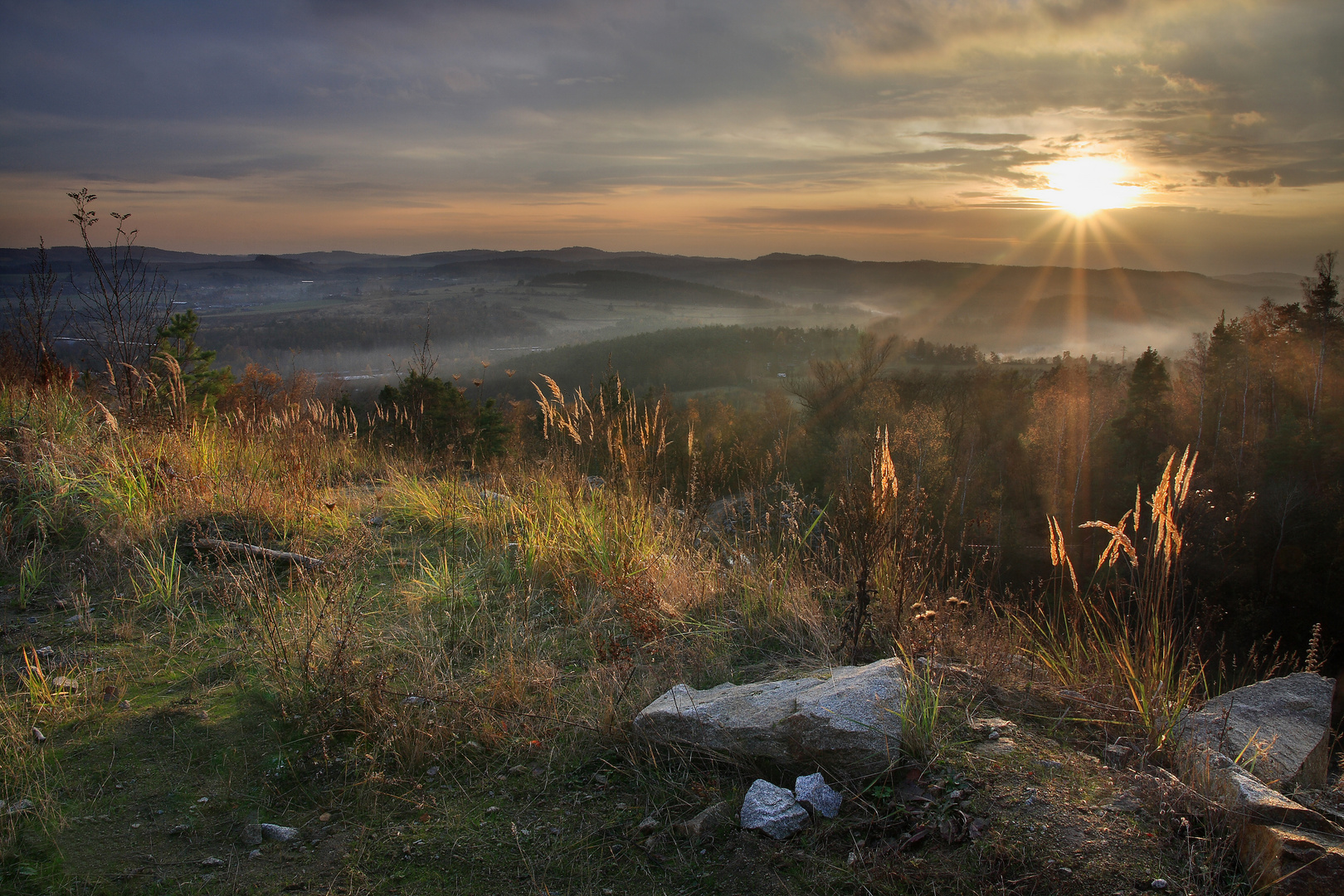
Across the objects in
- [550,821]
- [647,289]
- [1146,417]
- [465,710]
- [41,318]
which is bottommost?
[1146,417]

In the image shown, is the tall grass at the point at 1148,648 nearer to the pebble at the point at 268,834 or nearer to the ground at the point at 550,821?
the ground at the point at 550,821

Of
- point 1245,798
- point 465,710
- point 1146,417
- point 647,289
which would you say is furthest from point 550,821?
point 647,289

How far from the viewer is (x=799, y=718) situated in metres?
2.45

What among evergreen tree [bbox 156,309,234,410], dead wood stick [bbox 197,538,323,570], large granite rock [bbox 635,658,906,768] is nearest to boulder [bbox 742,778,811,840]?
large granite rock [bbox 635,658,906,768]

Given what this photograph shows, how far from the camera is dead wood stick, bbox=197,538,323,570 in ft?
13.5

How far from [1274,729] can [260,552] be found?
17.6 feet

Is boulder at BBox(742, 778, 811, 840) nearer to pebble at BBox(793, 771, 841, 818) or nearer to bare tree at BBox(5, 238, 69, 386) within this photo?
pebble at BBox(793, 771, 841, 818)

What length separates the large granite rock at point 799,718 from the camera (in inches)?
92.6

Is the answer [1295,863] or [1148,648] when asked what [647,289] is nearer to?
[1148,648]

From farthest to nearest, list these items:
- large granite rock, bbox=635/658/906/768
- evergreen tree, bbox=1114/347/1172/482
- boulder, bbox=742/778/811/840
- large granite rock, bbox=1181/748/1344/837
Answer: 1. evergreen tree, bbox=1114/347/1172/482
2. large granite rock, bbox=635/658/906/768
3. boulder, bbox=742/778/811/840
4. large granite rock, bbox=1181/748/1344/837

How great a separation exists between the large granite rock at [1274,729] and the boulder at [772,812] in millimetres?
1372

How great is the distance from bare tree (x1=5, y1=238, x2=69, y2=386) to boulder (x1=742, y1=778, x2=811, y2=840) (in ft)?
26.1

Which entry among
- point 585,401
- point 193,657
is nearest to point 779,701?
point 193,657

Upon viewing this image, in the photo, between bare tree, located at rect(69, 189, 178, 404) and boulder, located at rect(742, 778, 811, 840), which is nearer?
boulder, located at rect(742, 778, 811, 840)
